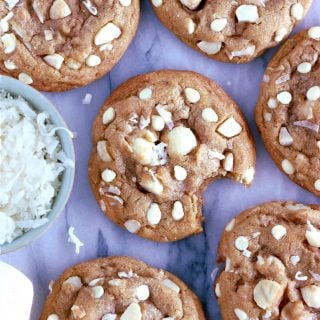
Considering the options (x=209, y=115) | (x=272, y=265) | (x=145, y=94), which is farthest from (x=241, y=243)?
(x=145, y=94)

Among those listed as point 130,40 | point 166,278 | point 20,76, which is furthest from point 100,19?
point 166,278

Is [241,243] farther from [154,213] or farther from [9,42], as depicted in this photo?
[9,42]

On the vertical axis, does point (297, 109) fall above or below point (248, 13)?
below

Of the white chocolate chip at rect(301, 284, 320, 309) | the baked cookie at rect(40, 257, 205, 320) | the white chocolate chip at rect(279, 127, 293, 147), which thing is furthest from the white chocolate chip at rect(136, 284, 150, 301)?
the white chocolate chip at rect(279, 127, 293, 147)

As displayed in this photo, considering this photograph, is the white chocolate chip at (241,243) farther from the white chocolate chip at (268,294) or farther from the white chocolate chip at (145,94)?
the white chocolate chip at (145,94)

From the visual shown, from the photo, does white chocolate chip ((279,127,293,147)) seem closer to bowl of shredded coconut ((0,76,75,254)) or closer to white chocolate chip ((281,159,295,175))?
white chocolate chip ((281,159,295,175))

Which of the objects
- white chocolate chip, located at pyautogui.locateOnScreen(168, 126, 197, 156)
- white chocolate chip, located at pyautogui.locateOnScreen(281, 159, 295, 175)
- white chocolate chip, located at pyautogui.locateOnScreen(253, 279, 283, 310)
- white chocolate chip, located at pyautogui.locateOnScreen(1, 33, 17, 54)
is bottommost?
white chocolate chip, located at pyautogui.locateOnScreen(253, 279, 283, 310)
